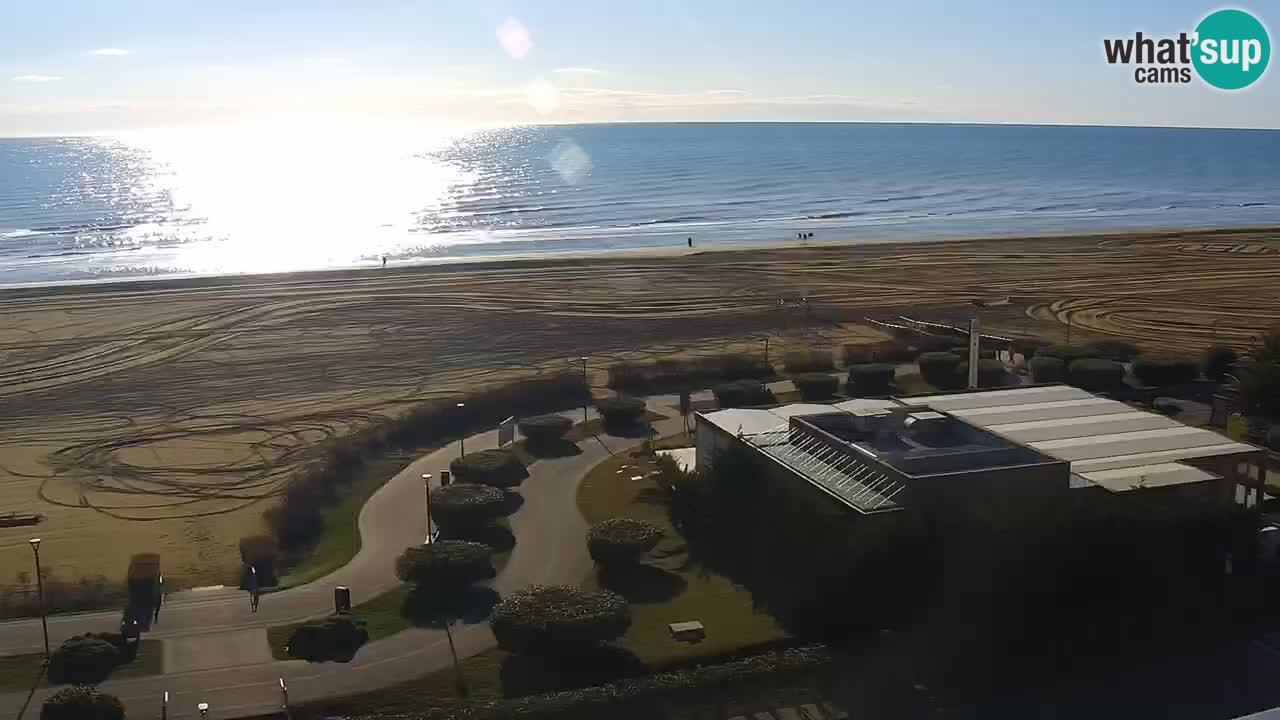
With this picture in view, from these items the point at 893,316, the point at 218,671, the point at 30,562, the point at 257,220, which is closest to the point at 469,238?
the point at 257,220

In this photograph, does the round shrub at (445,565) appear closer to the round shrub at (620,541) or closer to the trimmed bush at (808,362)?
the round shrub at (620,541)

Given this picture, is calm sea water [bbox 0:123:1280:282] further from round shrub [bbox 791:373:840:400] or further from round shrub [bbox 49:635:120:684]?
round shrub [bbox 49:635:120:684]

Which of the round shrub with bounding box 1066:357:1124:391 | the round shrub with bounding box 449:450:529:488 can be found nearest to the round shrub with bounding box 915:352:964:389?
the round shrub with bounding box 1066:357:1124:391

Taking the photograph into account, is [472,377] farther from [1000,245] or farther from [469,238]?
[469,238]

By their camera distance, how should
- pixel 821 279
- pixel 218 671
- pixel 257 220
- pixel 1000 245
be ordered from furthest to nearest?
1. pixel 257 220
2. pixel 1000 245
3. pixel 821 279
4. pixel 218 671

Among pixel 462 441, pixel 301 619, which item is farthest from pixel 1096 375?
pixel 301 619

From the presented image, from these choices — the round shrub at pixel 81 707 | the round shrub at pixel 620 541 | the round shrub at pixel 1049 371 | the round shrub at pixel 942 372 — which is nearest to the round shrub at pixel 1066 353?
the round shrub at pixel 1049 371
